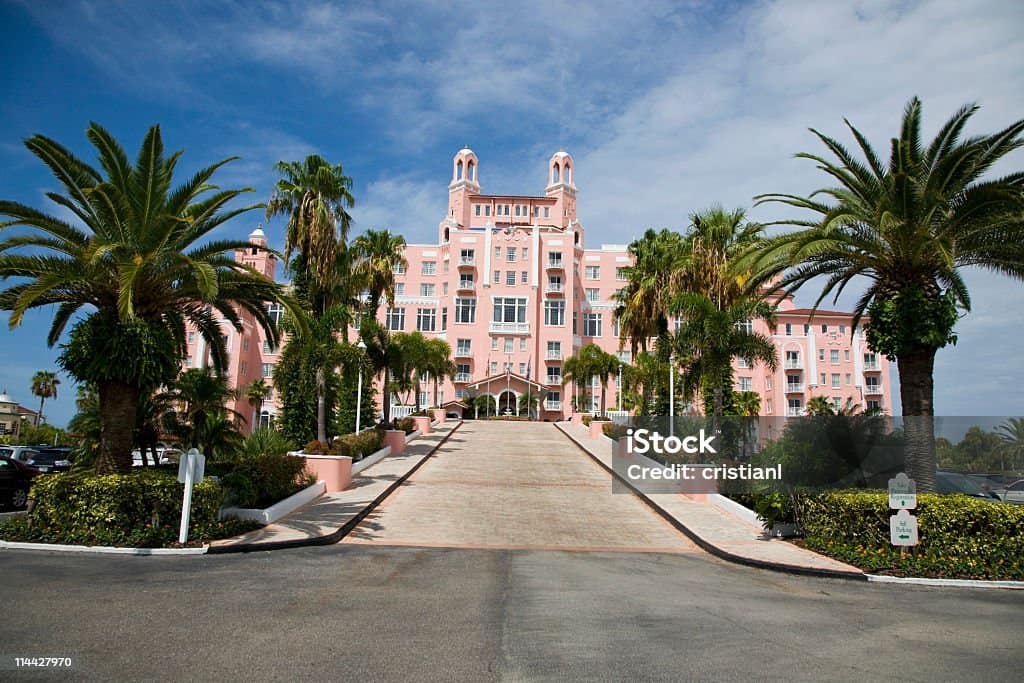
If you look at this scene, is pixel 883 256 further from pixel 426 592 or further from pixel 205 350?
pixel 205 350

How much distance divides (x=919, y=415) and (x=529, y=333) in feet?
170

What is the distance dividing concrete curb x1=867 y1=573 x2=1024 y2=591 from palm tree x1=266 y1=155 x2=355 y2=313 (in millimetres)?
18972

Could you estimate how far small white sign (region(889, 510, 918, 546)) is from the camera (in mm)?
12156

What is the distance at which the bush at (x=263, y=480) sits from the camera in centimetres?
1439

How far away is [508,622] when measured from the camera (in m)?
7.83

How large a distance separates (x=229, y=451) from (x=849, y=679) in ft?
58.8

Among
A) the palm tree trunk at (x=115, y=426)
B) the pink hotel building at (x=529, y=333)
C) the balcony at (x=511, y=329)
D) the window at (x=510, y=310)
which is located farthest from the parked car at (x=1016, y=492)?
the window at (x=510, y=310)

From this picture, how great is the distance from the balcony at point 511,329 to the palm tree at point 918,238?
50350 millimetres

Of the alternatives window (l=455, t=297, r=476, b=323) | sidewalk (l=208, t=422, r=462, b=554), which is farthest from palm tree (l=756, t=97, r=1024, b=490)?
window (l=455, t=297, r=476, b=323)

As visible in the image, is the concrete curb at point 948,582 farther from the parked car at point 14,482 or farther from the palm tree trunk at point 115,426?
the parked car at point 14,482

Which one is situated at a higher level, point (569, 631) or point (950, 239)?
point (950, 239)

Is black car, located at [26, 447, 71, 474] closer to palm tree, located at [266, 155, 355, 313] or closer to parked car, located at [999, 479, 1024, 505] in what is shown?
palm tree, located at [266, 155, 355, 313]

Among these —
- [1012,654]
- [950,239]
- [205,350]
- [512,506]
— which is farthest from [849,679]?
[205,350]

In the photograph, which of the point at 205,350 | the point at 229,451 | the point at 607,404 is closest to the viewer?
the point at 229,451
